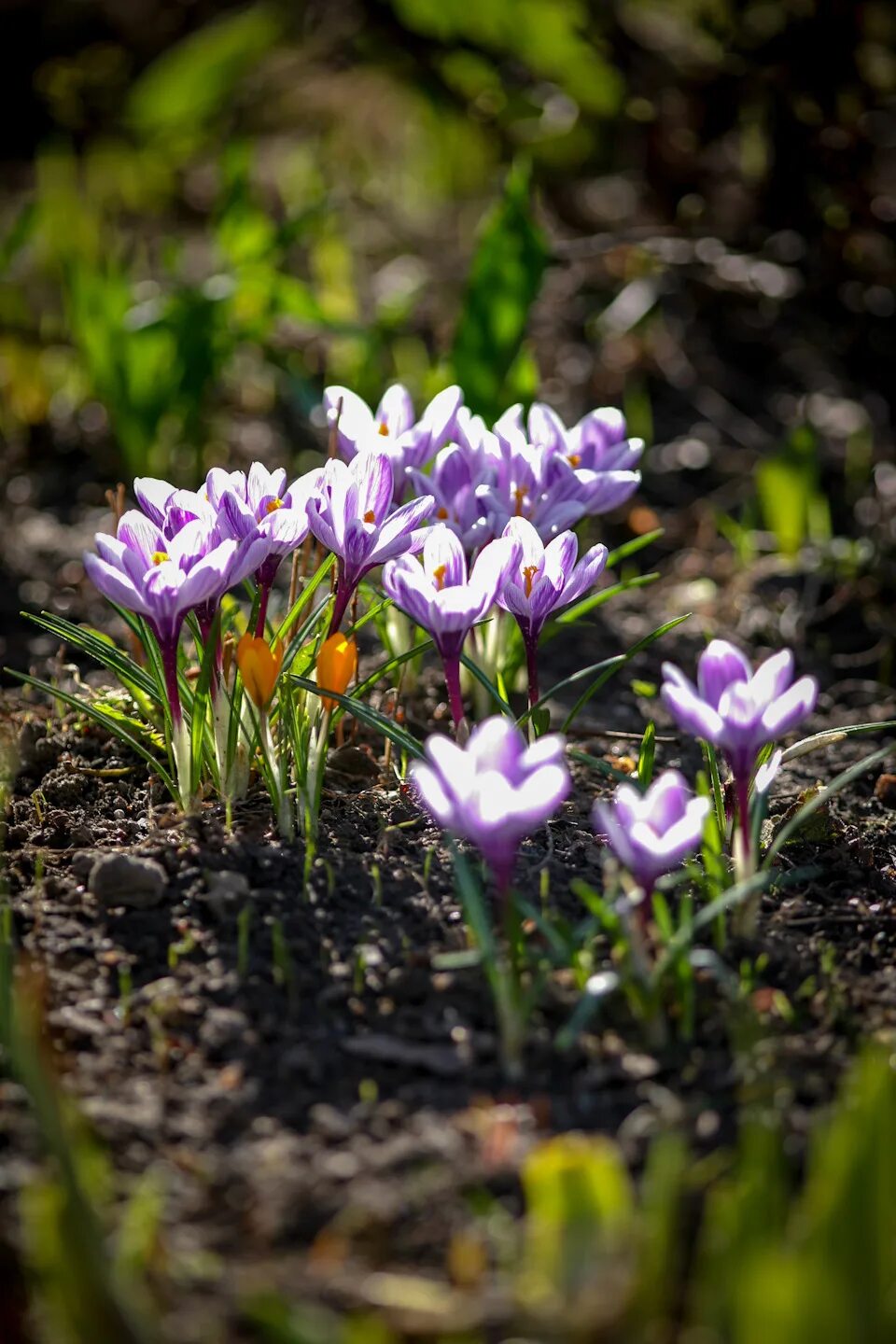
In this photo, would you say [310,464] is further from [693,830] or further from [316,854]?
[693,830]

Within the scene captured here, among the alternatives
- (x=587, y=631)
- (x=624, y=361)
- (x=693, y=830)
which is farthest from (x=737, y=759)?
(x=624, y=361)

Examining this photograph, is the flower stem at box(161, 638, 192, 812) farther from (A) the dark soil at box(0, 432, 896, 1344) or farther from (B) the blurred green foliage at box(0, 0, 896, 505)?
(B) the blurred green foliage at box(0, 0, 896, 505)

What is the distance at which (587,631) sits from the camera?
234 cm

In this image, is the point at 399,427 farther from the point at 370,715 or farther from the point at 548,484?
the point at 370,715

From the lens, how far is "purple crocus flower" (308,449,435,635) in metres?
1.46

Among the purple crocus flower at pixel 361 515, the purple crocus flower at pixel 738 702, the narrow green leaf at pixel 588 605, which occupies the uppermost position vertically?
the narrow green leaf at pixel 588 605

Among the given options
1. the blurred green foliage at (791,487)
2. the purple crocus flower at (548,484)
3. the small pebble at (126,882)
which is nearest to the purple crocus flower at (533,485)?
the purple crocus flower at (548,484)

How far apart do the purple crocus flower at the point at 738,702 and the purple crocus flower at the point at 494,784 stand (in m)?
0.16

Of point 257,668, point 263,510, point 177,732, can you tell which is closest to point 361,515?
point 263,510

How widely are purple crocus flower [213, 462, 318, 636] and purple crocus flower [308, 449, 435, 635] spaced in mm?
19

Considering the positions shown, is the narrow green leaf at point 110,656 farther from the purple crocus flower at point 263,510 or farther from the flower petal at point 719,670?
the flower petal at point 719,670

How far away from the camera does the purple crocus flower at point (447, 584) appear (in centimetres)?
136

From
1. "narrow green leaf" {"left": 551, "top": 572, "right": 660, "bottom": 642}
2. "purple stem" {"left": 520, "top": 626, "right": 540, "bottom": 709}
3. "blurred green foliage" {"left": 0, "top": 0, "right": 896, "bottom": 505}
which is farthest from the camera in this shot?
"blurred green foliage" {"left": 0, "top": 0, "right": 896, "bottom": 505}

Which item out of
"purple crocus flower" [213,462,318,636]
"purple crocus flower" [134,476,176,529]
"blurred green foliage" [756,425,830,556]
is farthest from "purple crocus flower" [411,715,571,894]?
"blurred green foliage" [756,425,830,556]
